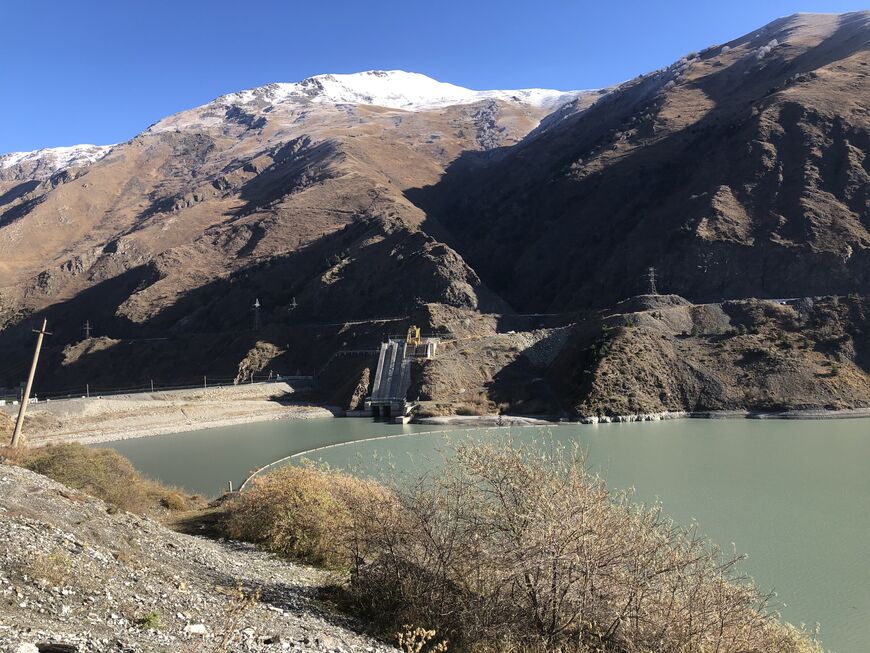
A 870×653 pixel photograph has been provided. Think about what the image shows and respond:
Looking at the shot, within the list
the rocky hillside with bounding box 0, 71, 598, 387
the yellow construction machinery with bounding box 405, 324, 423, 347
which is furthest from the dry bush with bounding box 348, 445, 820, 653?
the rocky hillside with bounding box 0, 71, 598, 387

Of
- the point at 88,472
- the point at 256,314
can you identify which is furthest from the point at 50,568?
the point at 256,314

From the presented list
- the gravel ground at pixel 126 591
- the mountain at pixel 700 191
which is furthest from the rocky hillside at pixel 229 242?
the gravel ground at pixel 126 591

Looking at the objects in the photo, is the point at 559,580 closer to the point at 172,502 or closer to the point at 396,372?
the point at 172,502

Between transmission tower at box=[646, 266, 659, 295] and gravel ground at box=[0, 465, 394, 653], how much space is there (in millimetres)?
63997

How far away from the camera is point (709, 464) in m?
30.1

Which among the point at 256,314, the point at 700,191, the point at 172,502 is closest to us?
the point at 172,502

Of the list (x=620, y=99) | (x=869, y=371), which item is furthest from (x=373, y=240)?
(x=620, y=99)

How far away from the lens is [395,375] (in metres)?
57.1

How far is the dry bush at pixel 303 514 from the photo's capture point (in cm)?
1393

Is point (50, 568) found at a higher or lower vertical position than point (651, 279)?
lower

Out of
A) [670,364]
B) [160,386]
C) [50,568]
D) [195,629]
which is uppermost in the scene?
[670,364]

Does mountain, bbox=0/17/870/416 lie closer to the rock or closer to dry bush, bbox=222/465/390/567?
dry bush, bbox=222/465/390/567

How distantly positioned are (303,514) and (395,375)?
138ft

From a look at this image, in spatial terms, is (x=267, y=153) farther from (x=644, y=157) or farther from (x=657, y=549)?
(x=657, y=549)
